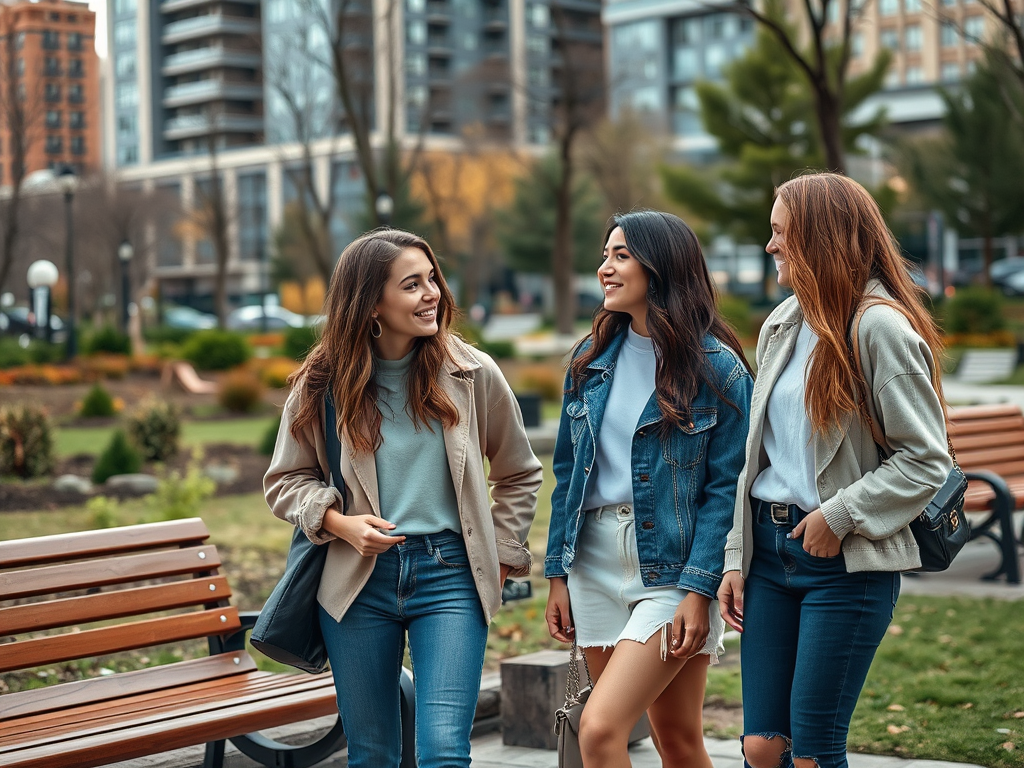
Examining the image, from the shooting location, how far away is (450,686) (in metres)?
3.21

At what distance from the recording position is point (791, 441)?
127 inches

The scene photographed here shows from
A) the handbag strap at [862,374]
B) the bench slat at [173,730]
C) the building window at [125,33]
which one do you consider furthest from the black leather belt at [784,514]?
the building window at [125,33]

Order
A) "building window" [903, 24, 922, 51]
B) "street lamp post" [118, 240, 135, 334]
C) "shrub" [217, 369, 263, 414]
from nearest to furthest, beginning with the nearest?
1. "shrub" [217, 369, 263, 414]
2. "street lamp post" [118, 240, 135, 334]
3. "building window" [903, 24, 922, 51]

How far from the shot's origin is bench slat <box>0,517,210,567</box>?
14.0 feet

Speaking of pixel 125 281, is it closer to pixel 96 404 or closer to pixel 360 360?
pixel 96 404

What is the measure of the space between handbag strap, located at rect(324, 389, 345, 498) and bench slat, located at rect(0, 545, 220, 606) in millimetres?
1327

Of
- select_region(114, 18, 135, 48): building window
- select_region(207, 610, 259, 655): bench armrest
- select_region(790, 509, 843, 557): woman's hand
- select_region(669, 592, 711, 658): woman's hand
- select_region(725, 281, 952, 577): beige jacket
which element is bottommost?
select_region(207, 610, 259, 655): bench armrest

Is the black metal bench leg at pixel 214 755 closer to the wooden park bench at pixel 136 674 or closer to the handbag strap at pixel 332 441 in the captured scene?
the wooden park bench at pixel 136 674

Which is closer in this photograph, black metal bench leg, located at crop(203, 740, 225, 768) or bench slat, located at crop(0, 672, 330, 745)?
bench slat, located at crop(0, 672, 330, 745)

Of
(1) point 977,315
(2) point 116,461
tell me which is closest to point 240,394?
(2) point 116,461

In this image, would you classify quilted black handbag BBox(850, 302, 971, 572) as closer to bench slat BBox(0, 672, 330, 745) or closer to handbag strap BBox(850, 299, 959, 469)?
handbag strap BBox(850, 299, 959, 469)

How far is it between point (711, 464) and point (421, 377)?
0.82 m

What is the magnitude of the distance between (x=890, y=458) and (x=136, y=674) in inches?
106

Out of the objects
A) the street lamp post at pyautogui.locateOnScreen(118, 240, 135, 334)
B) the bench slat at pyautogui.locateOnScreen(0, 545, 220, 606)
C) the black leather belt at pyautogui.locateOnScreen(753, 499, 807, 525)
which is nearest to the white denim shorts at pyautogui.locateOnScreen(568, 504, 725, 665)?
the black leather belt at pyautogui.locateOnScreen(753, 499, 807, 525)
